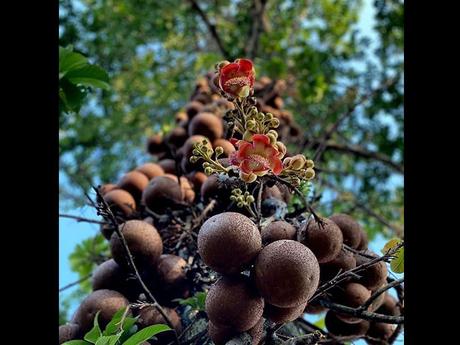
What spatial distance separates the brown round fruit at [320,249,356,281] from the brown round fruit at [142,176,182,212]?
0.67m

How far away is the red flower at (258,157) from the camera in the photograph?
3.56ft

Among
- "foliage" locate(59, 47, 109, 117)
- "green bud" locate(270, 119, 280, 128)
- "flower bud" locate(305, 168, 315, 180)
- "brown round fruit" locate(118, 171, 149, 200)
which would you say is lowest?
"flower bud" locate(305, 168, 315, 180)

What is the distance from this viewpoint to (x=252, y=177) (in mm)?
1104

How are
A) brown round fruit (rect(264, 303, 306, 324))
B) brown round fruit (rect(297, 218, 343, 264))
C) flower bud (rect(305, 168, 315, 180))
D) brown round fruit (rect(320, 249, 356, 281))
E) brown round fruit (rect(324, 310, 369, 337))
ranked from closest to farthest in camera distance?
flower bud (rect(305, 168, 315, 180)) < brown round fruit (rect(264, 303, 306, 324)) < brown round fruit (rect(297, 218, 343, 264)) < brown round fruit (rect(320, 249, 356, 281)) < brown round fruit (rect(324, 310, 369, 337))

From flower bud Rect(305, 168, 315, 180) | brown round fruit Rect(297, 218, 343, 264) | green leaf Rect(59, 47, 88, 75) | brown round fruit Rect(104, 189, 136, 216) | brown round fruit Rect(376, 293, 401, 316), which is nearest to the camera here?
flower bud Rect(305, 168, 315, 180)

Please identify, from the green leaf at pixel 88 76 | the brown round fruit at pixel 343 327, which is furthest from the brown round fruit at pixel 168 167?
the brown round fruit at pixel 343 327

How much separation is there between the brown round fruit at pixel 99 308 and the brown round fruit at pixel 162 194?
0.48 metres

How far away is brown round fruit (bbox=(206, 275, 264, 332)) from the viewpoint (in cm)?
115

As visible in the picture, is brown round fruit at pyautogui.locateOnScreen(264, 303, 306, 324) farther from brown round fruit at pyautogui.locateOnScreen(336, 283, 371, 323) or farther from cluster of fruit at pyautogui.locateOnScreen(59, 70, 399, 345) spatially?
brown round fruit at pyautogui.locateOnScreen(336, 283, 371, 323)

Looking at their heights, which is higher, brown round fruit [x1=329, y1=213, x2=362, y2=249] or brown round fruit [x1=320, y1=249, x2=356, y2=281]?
brown round fruit [x1=329, y1=213, x2=362, y2=249]

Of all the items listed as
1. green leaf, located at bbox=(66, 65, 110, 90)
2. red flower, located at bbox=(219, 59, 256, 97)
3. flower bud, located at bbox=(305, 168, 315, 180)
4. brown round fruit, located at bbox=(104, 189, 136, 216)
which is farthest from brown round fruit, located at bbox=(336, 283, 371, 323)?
green leaf, located at bbox=(66, 65, 110, 90)

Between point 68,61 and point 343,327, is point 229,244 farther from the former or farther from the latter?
point 68,61

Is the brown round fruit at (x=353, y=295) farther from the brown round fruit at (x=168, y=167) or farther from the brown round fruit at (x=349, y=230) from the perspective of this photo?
the brown round fruit at (x=168, y=167)
